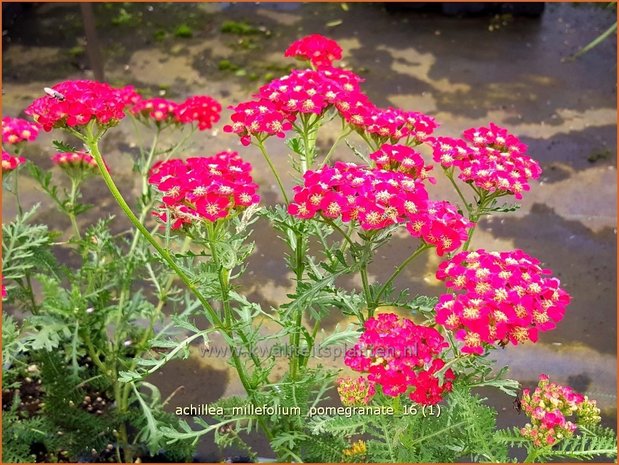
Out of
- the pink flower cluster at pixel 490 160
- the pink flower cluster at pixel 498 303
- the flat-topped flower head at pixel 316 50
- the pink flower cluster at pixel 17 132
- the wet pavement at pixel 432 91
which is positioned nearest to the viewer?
the pink flower cluster at pixel 498 303

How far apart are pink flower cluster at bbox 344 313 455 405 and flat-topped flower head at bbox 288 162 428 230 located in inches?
8.0

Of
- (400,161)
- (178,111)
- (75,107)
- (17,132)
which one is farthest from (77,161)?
(400,161)

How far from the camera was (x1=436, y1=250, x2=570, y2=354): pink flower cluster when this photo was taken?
50.8 inches

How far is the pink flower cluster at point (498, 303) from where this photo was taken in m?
1.29

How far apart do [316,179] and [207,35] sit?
12.3ft

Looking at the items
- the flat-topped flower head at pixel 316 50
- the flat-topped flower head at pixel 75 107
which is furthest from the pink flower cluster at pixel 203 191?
the flat-topped flower head at pixel 316 50

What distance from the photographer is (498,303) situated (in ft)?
4.28

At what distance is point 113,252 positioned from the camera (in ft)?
7.01

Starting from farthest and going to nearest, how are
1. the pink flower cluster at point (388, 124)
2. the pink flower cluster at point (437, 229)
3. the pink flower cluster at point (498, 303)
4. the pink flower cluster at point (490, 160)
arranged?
1. the pink flower cluster at point (388, 124)
2. the pink flower cluster at point (490, 160)
3. the pink flower cluster at point (437, 229)
4. the pink flower cluster at point (498, 303)

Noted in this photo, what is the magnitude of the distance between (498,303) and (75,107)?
910 mm

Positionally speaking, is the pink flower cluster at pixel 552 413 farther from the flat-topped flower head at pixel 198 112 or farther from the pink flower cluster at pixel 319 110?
the flat-topped flower head at pixel 198 112

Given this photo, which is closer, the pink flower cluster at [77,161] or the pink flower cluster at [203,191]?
the pink flower cluster at [203,191]

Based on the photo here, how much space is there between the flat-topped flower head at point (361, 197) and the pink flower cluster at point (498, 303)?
17cm

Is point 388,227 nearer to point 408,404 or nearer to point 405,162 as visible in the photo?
point 405,162
